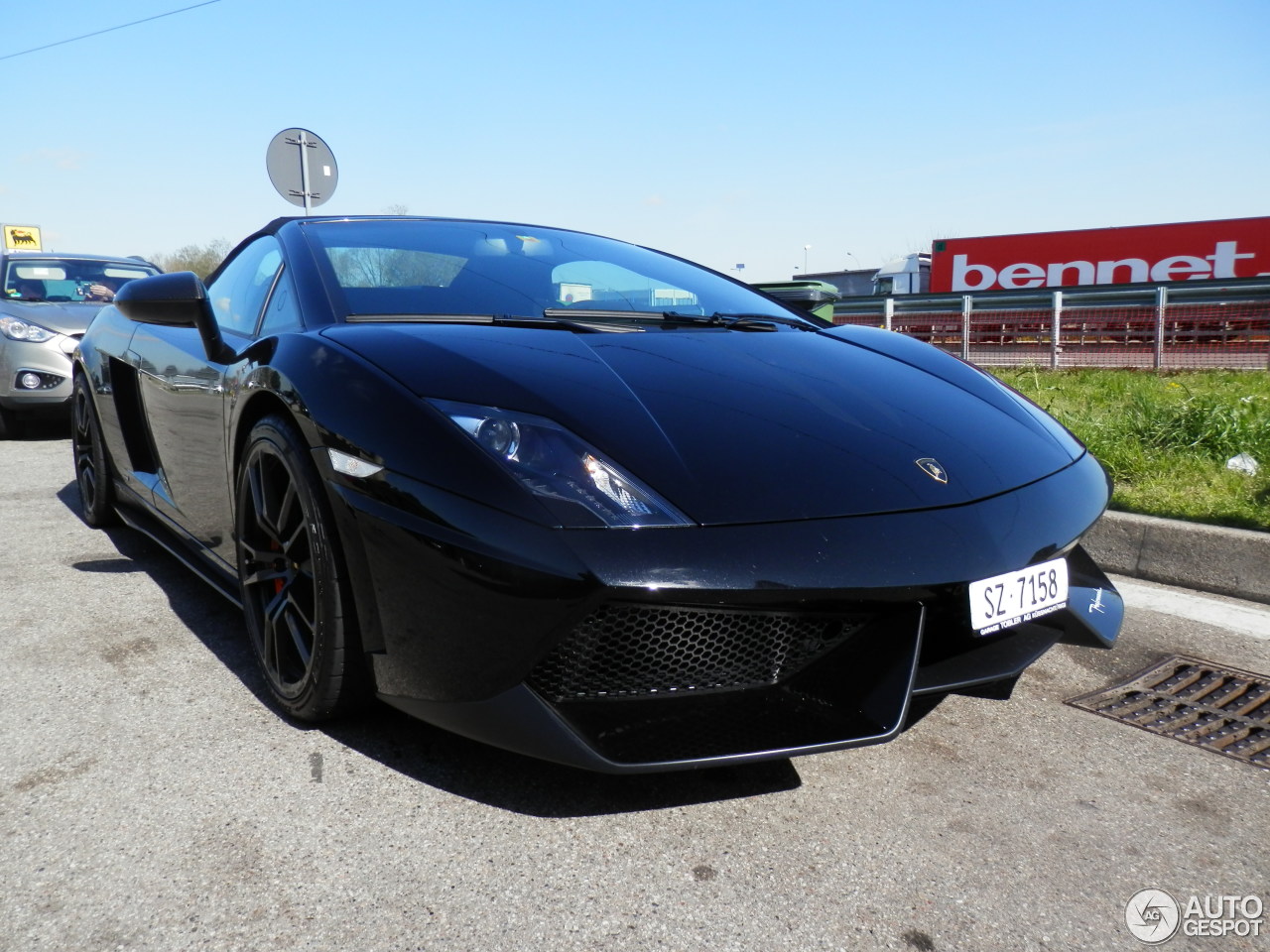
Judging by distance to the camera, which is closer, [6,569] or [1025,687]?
[1025,687]

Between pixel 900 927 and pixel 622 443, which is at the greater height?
pixel 622 443

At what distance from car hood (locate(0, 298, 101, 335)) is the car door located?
15.5 feet

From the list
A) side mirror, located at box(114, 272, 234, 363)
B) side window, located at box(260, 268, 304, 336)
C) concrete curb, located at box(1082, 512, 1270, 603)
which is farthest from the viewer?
concrete curb, located at box(1082, 512, 1270, 603)

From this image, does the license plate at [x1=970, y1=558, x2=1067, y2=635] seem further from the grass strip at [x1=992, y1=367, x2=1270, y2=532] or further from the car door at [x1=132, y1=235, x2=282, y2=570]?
the grass strip at [x1=992, y1=367, x2=1270, y2=532]

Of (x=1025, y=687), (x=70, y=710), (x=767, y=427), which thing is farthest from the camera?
(x=1025, y=687)

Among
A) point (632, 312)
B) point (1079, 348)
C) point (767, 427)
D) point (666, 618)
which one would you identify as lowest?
point (1079, 348)

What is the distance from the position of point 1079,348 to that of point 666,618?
12212 mm

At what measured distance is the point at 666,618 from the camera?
1725 mm

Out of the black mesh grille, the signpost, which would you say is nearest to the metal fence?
the signpost

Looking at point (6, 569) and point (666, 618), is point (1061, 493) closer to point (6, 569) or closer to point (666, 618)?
point (666, 618)

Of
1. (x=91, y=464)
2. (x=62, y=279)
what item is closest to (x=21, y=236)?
(x=62, y=279)

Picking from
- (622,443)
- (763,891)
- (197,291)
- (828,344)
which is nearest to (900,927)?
(763,891)

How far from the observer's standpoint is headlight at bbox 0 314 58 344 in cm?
726

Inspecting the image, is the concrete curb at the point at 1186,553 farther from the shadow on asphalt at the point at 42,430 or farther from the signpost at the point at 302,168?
the signpost at the point at 302,168
